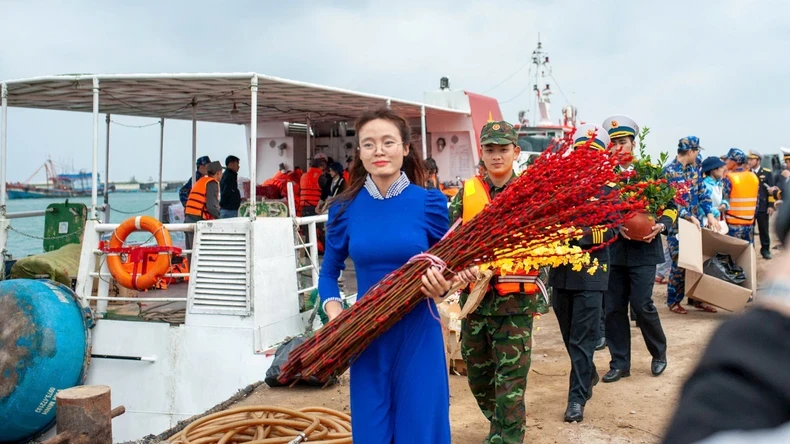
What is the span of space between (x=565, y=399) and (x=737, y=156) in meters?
7.31

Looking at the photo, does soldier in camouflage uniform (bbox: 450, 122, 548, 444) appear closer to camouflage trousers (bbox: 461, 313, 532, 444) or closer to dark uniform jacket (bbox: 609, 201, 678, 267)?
camouflage trousers (bbox: 461, 313, 532, 444)

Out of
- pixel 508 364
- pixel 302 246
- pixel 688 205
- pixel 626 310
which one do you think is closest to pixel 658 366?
pixel 626 310

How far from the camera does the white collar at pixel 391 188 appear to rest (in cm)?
325

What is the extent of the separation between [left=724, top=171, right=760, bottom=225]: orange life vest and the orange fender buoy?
26.0ft

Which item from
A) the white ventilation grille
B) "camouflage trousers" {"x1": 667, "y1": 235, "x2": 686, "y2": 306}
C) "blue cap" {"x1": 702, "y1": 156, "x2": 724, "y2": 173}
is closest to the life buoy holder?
the white ventilation grille

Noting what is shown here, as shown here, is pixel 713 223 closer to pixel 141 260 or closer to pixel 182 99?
pixel 141 260

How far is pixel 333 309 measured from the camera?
323 centimetres

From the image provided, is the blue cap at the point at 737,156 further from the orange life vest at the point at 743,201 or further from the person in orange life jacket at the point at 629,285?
the person in orange life jacket at the point at 629,285

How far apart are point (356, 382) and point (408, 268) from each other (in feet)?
1.82

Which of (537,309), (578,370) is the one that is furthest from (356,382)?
(578,370)

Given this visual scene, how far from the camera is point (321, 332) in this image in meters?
3.12

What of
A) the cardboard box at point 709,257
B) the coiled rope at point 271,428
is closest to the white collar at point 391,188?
the coiled rope at point 271,428

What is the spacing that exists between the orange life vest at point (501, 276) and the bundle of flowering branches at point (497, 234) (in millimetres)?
1089

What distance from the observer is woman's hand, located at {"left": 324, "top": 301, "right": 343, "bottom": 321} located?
3.19 metres
